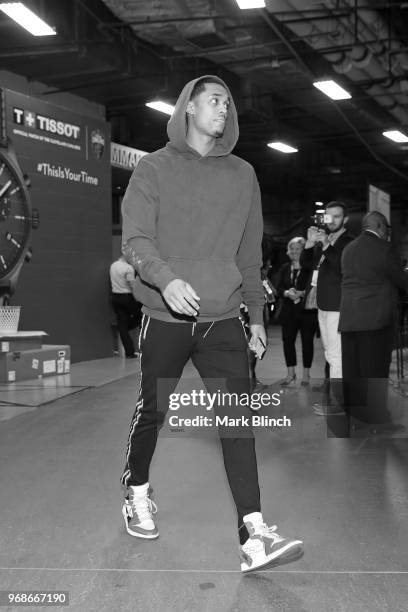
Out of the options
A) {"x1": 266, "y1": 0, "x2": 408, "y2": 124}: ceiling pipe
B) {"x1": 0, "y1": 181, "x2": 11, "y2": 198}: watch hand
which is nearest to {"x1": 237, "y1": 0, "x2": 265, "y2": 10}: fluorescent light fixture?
{"x1": 266, "y1": 0, "x2": 408, "y2": 124}: ceiling pipe

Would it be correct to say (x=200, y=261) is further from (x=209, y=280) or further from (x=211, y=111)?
(x=211, y=111)

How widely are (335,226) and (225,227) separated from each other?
3.05 meters

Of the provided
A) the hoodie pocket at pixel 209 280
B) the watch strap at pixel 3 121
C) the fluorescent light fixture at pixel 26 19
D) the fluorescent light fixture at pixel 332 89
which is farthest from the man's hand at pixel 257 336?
the fluorescent light fixture at pixel 332 89

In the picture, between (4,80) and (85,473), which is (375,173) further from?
(85,473)

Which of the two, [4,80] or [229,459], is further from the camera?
[4,80]

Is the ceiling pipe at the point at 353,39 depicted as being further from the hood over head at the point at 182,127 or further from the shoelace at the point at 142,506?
the shoelace at the point at 142,506

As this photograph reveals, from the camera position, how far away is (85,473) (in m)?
3.81

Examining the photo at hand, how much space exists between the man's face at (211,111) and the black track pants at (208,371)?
26.1 inches

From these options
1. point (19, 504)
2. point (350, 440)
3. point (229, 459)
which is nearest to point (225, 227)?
point (229, 459)

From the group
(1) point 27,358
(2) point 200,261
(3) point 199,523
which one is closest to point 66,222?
(1) point 27,358

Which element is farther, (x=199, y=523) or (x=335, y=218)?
(x=335, y=218)

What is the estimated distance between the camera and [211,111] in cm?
258

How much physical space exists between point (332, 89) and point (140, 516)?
836cm

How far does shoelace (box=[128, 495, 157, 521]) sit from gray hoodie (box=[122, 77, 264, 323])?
71 cm
